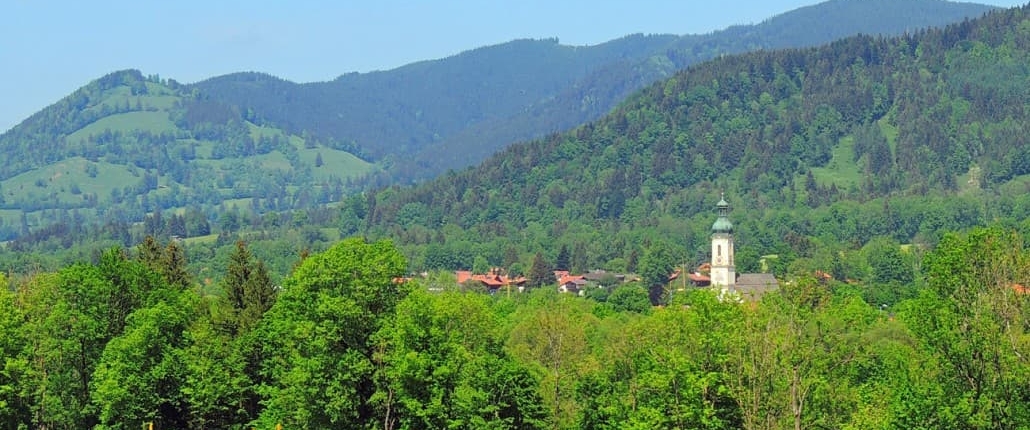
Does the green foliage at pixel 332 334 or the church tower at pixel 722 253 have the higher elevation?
the green foliage at pixel 332 334

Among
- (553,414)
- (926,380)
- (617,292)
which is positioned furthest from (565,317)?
(617,292)

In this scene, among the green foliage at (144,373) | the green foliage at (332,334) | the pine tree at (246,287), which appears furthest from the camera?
the pine tree at (246,287)

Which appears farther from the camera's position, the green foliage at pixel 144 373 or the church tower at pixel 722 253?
the church tower at pixel 722 253

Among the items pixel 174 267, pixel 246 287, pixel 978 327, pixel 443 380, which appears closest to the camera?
pixel 978 327

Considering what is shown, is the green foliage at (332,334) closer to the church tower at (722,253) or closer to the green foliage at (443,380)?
the green foliage at (443,380)

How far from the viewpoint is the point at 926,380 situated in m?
54.1

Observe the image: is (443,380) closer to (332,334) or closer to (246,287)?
(332,334)

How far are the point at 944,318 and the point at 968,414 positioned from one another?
379cm

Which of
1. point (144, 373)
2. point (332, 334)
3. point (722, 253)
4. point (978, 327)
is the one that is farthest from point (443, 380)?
point (722, 253)

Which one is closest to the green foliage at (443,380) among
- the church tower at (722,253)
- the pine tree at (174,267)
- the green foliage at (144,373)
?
the green foliage at (144,373)

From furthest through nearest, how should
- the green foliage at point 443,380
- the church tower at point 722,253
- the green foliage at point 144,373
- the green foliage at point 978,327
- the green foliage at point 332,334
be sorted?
the church tower at point 722,253 < the green foliage at point 144,373 < the green foliage at point 332,334 < the green foliage at point 443,380 < the green foliage at point 978,327

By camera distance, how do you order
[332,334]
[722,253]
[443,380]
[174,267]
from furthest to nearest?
[722,253] → [174,267] → [332,334] → [443,380]

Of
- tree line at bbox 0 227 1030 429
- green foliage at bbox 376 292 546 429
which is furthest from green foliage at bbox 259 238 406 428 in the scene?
green foliage at bbox 376 292 546 429

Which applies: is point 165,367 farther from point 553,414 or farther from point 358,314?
point 553,414
